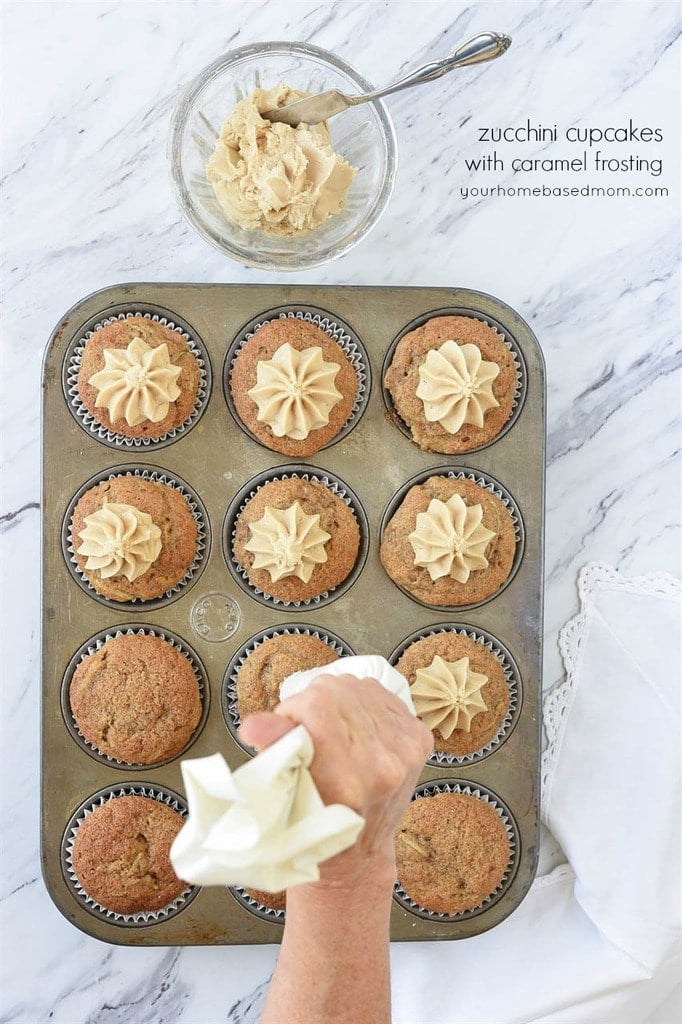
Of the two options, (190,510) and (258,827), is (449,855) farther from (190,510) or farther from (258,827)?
(258,827)

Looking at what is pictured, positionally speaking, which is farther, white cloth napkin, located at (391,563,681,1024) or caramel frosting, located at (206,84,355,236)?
white cloth napkin, located at (391,563,681,1024)

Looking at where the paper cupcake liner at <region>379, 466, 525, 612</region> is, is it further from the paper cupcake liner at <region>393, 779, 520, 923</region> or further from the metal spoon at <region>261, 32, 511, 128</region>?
the metal spoon at <region>261, 32, 511, 128</region>

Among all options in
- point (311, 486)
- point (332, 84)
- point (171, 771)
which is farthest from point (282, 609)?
point (332, 84)

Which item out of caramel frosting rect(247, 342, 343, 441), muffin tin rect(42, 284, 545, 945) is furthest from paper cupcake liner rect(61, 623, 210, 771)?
caramel frosting rect(247, 342, 343, 441)

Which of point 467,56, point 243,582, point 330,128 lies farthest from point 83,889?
point 467,56

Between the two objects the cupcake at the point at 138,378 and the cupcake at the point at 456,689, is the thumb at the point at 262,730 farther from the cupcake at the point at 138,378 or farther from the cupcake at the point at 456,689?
the cupcake at the point at 138,378

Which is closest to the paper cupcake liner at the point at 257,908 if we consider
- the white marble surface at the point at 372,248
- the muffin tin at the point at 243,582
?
the muffin tin at the point at 243,582
